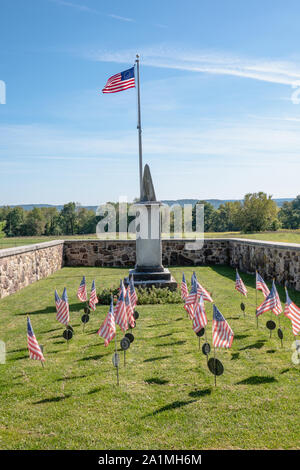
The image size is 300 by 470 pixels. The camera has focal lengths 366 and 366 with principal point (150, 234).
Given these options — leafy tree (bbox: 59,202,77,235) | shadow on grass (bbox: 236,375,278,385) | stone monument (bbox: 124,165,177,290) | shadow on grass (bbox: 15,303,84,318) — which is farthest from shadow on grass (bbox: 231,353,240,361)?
leafy tree (bbox: 59,202,77,235)

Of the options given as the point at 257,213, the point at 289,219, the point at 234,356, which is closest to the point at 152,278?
the point at 234,356

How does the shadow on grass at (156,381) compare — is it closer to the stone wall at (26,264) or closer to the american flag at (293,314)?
the american flag at (293,314)

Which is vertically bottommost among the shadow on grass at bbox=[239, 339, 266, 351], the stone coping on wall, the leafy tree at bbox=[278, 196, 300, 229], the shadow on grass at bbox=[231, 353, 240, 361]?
the shadow on grass at bbox=[231, 353, 240, 361]

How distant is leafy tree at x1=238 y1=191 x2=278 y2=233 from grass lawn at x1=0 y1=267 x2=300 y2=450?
2255 centimetres

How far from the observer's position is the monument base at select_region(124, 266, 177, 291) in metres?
10.5

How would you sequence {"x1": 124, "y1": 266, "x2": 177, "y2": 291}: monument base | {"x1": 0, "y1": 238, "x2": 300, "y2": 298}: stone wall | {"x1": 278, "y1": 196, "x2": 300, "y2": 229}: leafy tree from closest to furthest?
{"x1": 124, "y1": 266, "x2": 177, "y2": 291}: monument base
{"x1": 0, "y1": 238, "x2": 300, "y2": 298}: stone wall
{"x1": 278, "y1": 196, "x2": 300, "y2": 229}: leafy tree

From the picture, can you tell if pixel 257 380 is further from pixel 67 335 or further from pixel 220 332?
pixel 67 335

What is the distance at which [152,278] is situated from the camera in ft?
35.2

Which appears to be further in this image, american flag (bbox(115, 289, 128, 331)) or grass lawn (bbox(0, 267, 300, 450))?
american flag (bbox(115, 289, 128, 331))

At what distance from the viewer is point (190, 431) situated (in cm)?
355

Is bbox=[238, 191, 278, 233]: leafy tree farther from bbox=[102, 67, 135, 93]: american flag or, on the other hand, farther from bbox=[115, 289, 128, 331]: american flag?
bbox=[115, 289, 128, 331]: american flag
